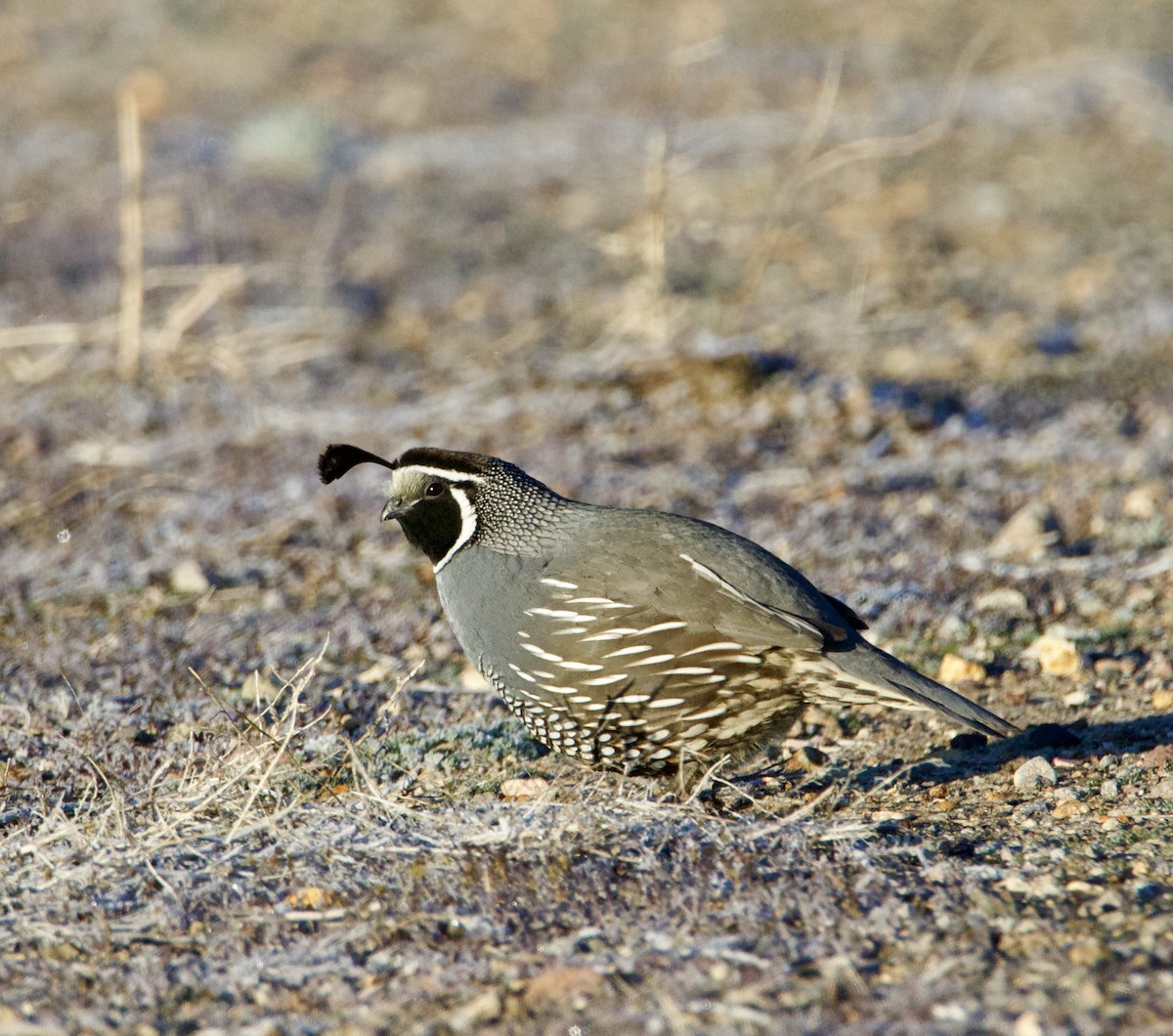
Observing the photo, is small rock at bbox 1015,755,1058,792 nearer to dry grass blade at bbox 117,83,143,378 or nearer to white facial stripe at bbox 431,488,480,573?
white facial stripe at bbox 431,488,480,573

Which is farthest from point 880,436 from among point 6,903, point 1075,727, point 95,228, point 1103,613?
point 95,228

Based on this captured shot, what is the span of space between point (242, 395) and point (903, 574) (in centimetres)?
391

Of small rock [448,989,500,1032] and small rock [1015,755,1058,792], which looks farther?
small rock [1015,755,1058,792]

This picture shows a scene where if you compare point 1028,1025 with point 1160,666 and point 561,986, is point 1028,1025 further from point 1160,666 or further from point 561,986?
point 1160,666

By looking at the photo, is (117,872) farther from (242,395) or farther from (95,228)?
(95,228)

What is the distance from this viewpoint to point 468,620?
4.36m

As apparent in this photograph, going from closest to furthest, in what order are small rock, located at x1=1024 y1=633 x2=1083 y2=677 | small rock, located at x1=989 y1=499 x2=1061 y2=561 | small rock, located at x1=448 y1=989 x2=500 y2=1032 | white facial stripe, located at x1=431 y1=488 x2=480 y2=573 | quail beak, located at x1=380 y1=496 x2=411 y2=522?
small rock, located at x1=448 y1=989 x2=500 y2=1032
white facial stripe, located at x1=431 y1=488 x2=480 y2=573
quail beak, located at x1=380 y1=496 x2=411 y2=522
small rock, located at x1=1024 y1=633 x2=1083 y2=677
small rock, located at x1=989 y1=499 x2=1061 y2=561

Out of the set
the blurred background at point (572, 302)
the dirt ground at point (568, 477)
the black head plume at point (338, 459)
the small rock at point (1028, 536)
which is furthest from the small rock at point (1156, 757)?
the black head plume at point (338, 459)

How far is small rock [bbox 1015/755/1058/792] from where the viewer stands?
426 centimetres

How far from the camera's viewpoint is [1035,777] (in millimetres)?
4270

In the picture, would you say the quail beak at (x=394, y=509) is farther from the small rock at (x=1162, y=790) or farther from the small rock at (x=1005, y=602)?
the small rock at (x=1162, y=790)

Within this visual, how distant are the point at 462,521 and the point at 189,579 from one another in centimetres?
201

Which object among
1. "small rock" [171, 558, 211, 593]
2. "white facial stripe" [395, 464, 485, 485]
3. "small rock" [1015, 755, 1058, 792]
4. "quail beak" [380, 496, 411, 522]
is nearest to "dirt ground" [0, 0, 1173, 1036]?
"small rock" [1015, 755, 1058, 792]

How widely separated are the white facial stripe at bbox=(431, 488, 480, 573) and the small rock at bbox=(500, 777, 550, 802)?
2.36 feet
